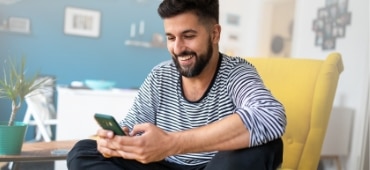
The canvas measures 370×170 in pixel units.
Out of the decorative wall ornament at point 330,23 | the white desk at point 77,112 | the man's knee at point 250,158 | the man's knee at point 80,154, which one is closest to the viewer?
the man's knee at point 250,158

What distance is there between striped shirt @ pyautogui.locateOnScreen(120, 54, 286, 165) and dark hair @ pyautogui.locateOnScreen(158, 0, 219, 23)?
0.52ft

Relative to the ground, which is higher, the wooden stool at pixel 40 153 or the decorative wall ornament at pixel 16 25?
the decorative wall ornament at pixel 16 25

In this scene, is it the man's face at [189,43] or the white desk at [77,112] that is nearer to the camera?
the man's face at [189,43]

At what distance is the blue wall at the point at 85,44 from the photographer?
2.55 meters

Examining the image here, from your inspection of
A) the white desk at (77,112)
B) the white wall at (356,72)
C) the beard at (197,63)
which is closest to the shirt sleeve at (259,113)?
the beard at (197,63)

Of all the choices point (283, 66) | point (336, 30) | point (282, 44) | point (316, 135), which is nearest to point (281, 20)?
point (282, 44)

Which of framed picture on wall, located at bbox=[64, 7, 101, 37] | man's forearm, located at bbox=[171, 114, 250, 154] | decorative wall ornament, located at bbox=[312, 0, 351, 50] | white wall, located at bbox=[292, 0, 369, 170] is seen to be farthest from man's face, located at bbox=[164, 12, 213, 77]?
framed picture on wall, located at bbox=[64, 7, 101, 37]

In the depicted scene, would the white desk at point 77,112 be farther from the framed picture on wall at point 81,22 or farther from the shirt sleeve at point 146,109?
the shirt sleeve at point 146,109

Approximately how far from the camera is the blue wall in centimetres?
255

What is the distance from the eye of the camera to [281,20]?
238 centimetres

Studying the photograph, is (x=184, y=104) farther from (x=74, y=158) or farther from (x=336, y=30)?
(x=336, y=30)

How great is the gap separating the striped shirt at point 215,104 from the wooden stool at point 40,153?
0.31 m

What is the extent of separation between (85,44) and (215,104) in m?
1.87

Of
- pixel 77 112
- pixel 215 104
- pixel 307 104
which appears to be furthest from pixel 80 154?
pixel 77 112
